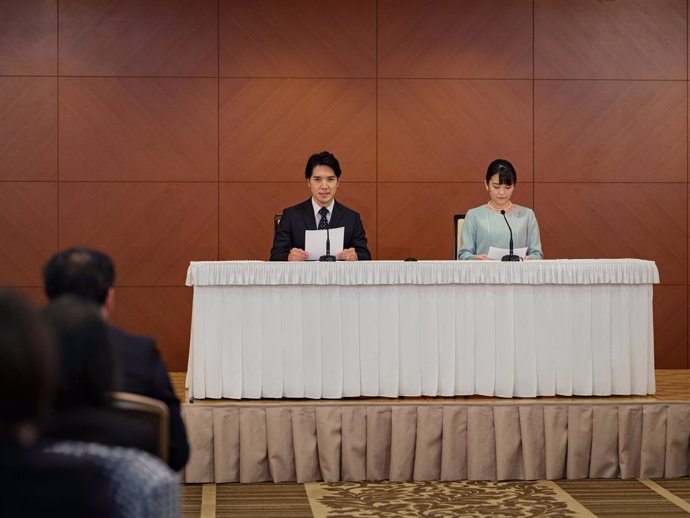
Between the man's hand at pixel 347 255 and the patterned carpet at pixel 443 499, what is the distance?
110cm

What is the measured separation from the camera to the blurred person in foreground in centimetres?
134

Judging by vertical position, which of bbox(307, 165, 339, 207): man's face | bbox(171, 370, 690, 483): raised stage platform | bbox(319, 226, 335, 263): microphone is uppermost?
bbox(307, 165, 339, 207): man's face

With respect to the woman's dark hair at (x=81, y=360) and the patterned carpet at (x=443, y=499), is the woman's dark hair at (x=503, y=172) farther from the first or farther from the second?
the woman's dark hair at (x=81, y=360)

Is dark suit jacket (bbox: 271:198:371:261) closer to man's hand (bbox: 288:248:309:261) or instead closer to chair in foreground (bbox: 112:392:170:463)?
man's hand (bbox: 288:248:309:261)

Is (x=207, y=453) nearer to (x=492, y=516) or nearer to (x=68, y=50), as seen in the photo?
(x=492, y=516)

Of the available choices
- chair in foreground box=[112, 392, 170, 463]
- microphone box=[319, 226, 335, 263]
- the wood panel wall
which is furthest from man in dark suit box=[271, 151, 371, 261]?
chair in foreground box=[112, 392, 170, 463]

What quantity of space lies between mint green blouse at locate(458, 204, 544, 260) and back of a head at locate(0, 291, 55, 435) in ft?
16.3

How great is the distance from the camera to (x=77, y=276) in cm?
275

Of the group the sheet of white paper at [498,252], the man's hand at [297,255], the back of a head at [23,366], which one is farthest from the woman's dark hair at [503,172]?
the back of a head at [23,366]

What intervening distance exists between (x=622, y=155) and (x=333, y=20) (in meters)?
2.25

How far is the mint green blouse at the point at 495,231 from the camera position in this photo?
20.5 ft

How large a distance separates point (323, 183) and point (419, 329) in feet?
3.48

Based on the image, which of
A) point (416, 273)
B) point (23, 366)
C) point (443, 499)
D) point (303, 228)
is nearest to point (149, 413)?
point (23, 366)

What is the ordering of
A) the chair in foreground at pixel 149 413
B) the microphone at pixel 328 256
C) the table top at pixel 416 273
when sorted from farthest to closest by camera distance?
the microphone at pixel 328 256, the table top at pixel 416 273, the chair in foreground at pixel 149 413
